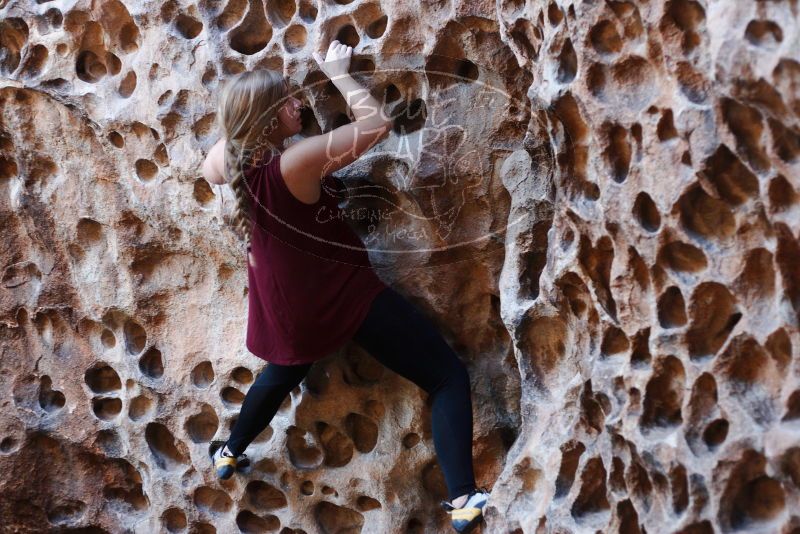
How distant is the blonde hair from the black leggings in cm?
43

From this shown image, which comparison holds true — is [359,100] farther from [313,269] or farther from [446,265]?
[446,265]

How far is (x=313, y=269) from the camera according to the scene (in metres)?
2.46

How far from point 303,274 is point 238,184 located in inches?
10.3

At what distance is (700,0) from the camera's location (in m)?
1.87

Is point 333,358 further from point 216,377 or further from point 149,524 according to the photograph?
point 149,524

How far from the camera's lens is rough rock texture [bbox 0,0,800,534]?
6.25ft

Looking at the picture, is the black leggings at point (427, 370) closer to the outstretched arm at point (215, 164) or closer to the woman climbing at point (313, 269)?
the woman climbing at point (313, 269)

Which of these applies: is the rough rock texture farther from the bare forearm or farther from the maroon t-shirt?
the maroon t-shirt

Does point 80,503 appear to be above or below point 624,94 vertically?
below

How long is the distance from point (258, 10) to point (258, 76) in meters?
0.41

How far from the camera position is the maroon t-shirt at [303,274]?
242 centimetres

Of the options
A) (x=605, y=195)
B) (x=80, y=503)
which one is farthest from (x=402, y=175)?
(x=80, y=503)

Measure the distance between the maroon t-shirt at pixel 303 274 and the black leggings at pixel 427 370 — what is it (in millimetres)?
44

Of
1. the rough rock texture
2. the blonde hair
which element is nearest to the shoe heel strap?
the rough rock texture
